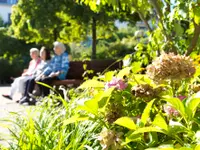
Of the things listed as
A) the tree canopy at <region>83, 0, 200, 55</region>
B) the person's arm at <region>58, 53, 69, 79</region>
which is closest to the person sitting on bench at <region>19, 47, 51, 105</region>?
the person's arm at <region>58, 53, 69, 79</region>

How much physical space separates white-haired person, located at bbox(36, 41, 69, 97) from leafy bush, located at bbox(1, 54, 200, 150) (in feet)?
21.1

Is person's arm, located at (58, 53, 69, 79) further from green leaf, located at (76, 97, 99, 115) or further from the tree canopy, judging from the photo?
green leaf, located at (76, 97, 99, 115)

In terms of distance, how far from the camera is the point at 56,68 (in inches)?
365

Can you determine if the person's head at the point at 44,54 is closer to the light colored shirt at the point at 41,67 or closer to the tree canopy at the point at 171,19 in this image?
the light colored shirt at the point at 41,67

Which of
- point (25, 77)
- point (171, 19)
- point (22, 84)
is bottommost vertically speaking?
point (22, 84)

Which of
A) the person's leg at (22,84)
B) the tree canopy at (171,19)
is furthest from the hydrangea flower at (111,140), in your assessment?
the person's leg at (22,84)

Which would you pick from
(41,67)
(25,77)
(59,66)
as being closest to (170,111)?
(59,66)

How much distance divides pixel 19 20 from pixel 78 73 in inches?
657

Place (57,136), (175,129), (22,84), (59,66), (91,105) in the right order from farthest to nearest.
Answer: (22,84)
(59,66)
(57,136)
(91,105)
(175,129)

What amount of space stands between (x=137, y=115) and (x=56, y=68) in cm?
706

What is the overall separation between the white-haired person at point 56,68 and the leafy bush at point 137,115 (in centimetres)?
643

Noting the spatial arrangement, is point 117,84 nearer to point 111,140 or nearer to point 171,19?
point 111,140

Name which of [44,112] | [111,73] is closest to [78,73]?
[44,112]

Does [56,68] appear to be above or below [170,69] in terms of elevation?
below
